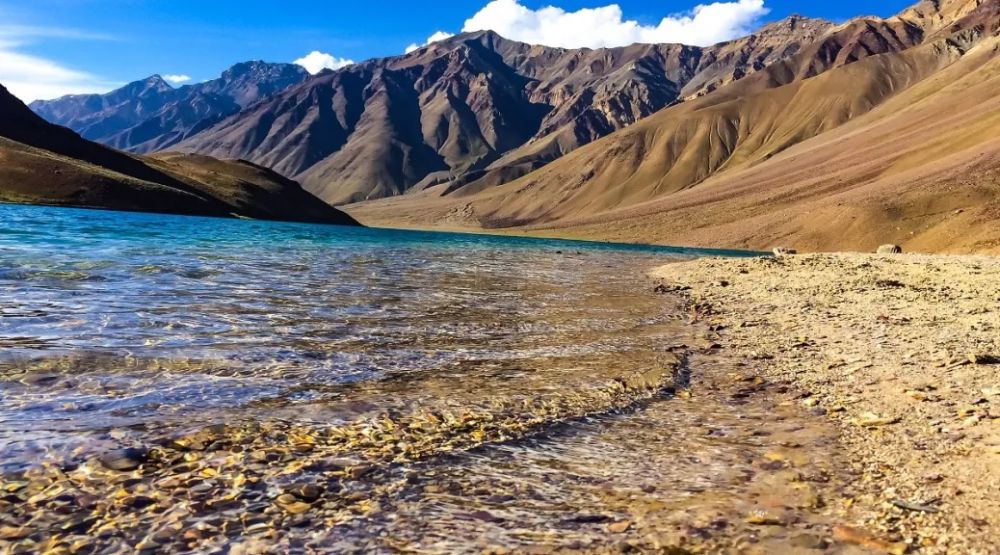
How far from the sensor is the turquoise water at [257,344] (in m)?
8.39

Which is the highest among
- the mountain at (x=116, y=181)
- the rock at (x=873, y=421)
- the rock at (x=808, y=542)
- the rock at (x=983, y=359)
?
the mountain at (x=116, y=181)

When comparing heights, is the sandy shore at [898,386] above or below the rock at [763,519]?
above

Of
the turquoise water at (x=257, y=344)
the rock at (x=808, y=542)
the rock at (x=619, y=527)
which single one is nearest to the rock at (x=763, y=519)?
the rock at (x=808, y=542)

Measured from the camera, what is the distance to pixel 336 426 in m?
7.96

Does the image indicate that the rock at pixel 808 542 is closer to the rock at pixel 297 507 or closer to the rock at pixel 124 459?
the rock at pixel 297 507

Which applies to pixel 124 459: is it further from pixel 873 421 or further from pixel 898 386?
pixel 898 386

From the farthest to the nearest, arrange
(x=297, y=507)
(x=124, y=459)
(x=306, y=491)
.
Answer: (x=124, y=459)
(x=306, y=491)
(x=297, y=507)

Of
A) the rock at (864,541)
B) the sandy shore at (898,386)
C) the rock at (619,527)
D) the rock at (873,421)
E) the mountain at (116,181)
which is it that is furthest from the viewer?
the mountain at (116,181)

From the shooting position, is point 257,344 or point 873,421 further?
point 257,344

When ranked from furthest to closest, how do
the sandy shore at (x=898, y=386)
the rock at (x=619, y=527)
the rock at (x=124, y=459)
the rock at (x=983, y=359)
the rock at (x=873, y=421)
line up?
1. the rock at (x=983, y=359)
2. the rock at (x=873, y=421)
3. the rock at (x=124, y=459)
4. the sandy shore at (x=898, y=386)
5. the rock at (x=619, y=527)

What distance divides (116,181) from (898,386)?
154630mm

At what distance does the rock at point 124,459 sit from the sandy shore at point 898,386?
6968mm

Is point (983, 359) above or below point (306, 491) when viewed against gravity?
above

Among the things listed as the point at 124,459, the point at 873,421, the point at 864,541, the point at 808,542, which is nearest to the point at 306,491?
the point at 124,459
